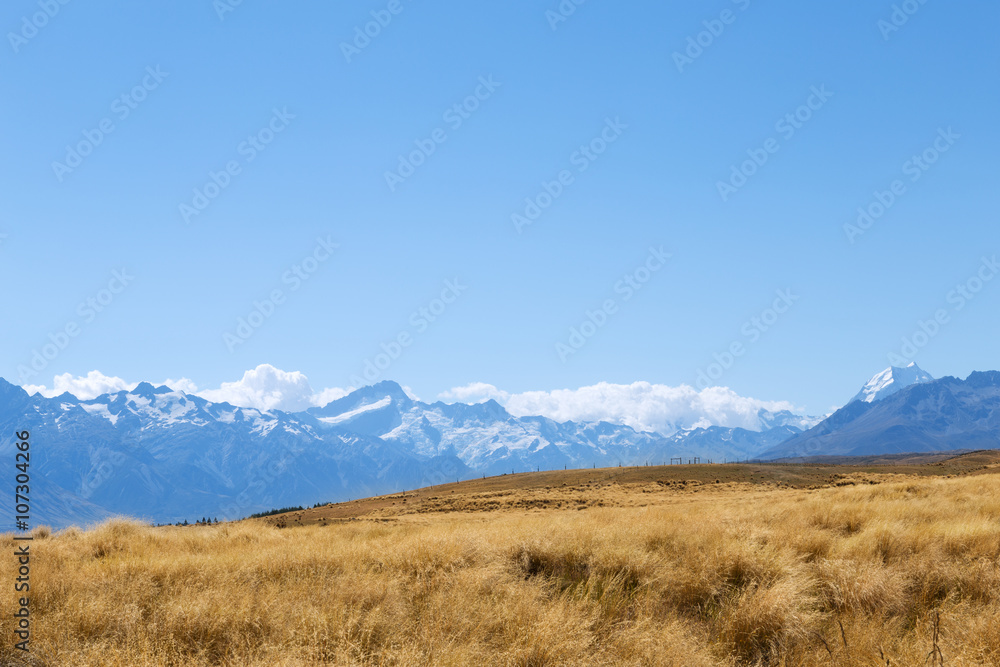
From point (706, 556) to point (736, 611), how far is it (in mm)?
1678

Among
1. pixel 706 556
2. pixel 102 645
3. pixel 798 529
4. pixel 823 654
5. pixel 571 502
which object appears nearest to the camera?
pixel 102 645

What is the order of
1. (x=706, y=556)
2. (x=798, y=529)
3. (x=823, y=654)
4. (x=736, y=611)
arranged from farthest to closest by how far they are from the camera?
(x=798, y=529), (x=706, y=556), (x=736, y=611), (x=823, y=654)

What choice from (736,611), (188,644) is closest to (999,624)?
(736,611)

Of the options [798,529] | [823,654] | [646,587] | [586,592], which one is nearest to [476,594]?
[586,592]

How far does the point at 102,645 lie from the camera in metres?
6.57

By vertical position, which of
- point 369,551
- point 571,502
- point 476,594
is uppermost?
point 369,551

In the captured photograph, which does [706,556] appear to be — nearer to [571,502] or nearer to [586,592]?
[586,592]

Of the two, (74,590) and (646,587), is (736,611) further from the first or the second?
(74,590)

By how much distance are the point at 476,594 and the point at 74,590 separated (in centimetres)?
571

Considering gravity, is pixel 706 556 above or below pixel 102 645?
below

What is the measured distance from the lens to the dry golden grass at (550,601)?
6.75 metres

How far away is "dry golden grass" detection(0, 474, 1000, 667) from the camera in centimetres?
675

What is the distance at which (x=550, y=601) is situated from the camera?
8219 millimetres

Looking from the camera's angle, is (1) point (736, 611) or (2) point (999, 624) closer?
(2) point (999, 624)
